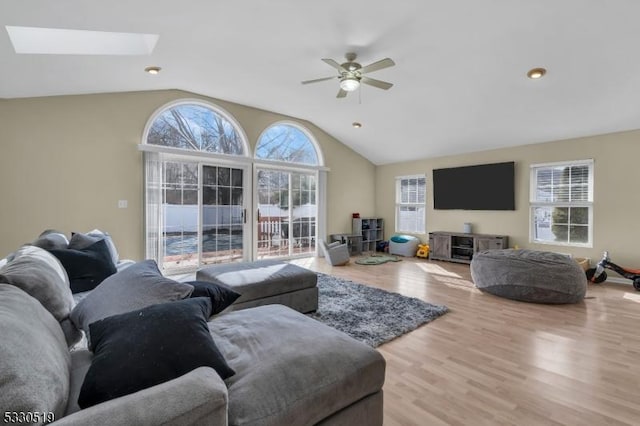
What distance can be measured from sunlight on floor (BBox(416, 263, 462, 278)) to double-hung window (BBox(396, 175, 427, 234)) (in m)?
1.39

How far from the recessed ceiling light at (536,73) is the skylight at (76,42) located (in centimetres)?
434

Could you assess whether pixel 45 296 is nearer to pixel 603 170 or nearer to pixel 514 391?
pixel 514 391

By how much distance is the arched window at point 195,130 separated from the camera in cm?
496

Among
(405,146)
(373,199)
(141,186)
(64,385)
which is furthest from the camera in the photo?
(373,199)

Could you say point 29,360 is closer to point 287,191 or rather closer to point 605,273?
point 287,191

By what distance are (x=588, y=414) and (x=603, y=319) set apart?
6.59 feet

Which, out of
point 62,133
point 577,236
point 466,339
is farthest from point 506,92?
point 62,133

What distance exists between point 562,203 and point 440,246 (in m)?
2.23

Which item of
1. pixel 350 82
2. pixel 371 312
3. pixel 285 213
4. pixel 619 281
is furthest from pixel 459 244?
pixel 350 82

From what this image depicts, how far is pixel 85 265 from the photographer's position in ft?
8.55

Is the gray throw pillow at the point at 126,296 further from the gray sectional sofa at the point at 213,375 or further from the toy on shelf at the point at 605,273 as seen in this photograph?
the toy on shelf at the point at 605,273

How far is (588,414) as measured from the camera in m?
1.76

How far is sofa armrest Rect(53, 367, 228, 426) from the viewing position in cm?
81

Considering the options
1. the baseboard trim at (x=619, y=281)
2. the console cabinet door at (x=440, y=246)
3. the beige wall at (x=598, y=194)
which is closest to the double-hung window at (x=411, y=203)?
A: the console cabinet door at (x=440, y=246)
